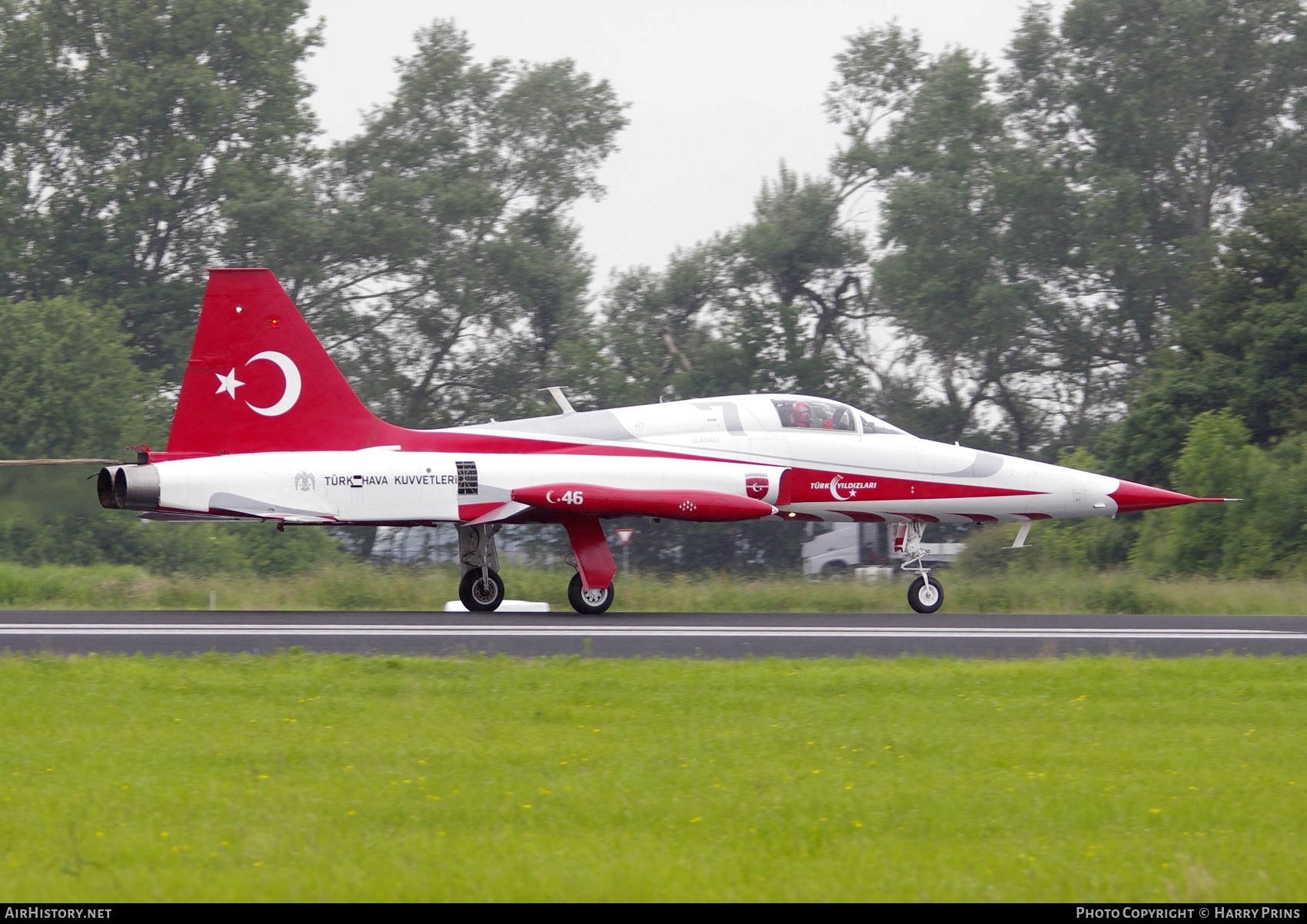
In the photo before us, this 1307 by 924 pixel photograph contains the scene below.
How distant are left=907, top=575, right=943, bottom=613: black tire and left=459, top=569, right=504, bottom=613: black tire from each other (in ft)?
17.2

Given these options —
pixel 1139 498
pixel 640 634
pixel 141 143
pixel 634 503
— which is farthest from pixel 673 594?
pixel 141 143

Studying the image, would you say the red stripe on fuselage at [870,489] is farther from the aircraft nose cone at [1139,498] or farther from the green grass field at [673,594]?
the green grass field at [673,594]

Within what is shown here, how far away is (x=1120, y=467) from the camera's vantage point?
32594mm

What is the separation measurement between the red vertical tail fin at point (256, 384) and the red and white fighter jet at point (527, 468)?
0.07 ft

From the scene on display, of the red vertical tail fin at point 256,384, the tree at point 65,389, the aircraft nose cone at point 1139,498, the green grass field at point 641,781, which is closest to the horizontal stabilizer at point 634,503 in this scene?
the red vertical tail fin at point 256,384

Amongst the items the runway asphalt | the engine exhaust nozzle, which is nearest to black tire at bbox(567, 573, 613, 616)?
the runway asphalt

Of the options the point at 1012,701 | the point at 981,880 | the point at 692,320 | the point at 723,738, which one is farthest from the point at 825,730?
the point at 692,320

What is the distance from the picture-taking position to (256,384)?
16.9 m

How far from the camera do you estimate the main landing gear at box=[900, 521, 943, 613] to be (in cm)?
1847

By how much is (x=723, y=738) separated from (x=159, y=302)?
38.1 m

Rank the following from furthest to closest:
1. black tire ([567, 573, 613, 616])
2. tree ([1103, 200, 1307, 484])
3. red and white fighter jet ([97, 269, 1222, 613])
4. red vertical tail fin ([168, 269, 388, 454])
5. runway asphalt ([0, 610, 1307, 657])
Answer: tree ([1103, 200, 1307, 484]), black tire ([567, 573, 613, 616]), red vertical tail fin ([168, 269, 388, 454]), red and white fighter jet ([97, 269, 1222, 613]), runway asphalt ([0, 610, 1307, 657])

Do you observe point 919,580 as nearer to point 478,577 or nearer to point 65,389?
point 478,577

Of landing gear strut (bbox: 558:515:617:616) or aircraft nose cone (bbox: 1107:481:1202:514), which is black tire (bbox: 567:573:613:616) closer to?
landing gear strut (bbox: 558:515:617:616)

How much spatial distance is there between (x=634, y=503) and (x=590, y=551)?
913 mm
